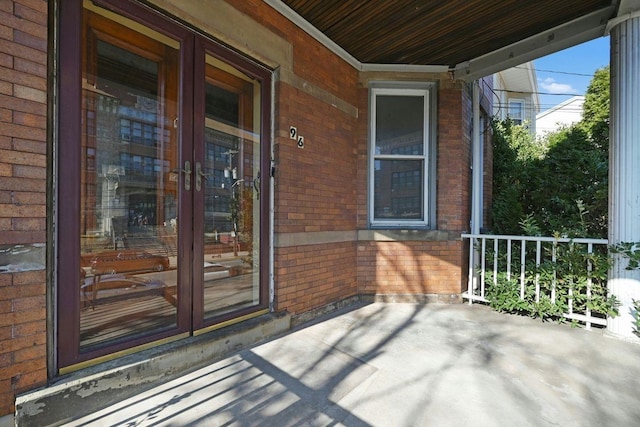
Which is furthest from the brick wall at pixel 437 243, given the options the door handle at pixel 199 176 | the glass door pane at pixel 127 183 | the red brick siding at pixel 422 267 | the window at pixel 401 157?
the glass door pane at pixel 127 183

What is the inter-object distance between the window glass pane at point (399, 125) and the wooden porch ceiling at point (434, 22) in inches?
23.1

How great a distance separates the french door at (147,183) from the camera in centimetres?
194

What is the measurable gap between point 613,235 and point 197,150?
3909mm

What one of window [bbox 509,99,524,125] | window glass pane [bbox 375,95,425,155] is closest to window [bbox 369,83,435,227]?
window glass pane [bbox 375,95,425,155]

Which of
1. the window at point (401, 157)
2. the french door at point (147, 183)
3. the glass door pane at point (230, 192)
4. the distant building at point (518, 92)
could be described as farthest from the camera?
the distant building at point (518, 92)

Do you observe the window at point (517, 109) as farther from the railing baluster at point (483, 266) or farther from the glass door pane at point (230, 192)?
the glass door pane at point (230, 192)

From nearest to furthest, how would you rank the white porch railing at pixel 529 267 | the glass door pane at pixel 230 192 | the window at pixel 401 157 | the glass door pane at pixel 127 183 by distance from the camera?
the glass door pane at pixel 127 183, the glass door pane at pixel 230 192, the white porch railing at pixel 529 267, the window at pixel 401 157

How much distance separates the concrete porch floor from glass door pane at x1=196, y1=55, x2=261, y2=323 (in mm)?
585

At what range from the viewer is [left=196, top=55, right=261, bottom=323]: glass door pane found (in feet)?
8.82

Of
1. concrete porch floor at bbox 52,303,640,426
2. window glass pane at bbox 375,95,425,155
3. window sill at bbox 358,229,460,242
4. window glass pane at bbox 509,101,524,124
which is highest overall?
window glass pane at bbox 509,101,524,124

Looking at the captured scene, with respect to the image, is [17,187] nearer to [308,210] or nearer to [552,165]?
[308,210]

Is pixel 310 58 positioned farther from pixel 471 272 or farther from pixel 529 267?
pixel 529 267

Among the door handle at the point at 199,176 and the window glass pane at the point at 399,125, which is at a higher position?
the window glass pane at the point at 399,125

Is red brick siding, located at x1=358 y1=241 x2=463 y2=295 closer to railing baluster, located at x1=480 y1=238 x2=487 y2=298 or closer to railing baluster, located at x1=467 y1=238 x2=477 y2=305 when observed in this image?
railing baluster, located at x1=467 y1=238 x2=477 y2=305
